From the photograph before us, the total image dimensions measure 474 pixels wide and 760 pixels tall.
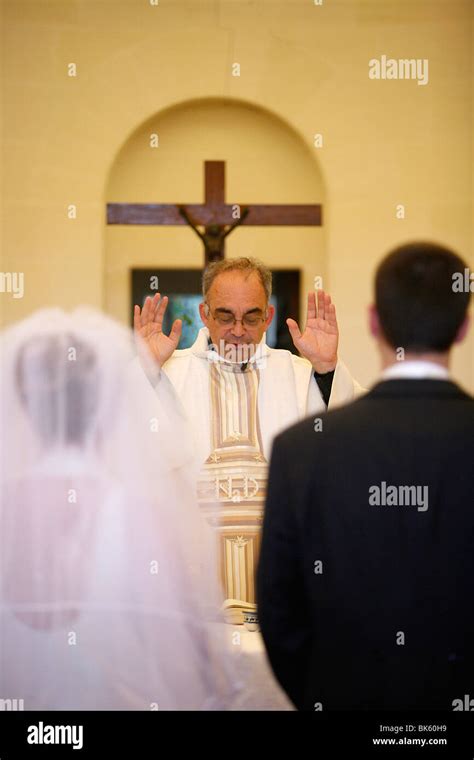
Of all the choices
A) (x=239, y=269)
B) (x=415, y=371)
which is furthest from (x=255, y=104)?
(x=415, y=371)

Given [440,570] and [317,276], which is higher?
[317,276]

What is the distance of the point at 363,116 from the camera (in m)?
8.10

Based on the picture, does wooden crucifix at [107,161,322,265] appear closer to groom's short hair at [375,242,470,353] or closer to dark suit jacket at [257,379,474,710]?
groom's short hair at [375,242,470,353]

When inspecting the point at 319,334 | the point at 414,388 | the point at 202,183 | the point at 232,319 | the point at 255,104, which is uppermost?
the point at 255,104

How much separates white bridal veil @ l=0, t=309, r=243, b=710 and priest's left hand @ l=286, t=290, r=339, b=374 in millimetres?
1563

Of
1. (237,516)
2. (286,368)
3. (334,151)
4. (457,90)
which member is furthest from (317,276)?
(237,516)

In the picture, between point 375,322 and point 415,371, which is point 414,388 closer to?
point 415,371

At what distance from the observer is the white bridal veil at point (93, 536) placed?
7.46 feet

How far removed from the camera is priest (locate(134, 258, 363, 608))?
13.5 ft

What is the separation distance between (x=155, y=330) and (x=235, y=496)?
0.77m

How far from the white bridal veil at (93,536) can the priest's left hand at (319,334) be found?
5.13 feet

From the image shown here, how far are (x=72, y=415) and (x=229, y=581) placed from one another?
203cm

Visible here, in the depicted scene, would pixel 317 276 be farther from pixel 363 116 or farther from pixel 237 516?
pixel 237 516

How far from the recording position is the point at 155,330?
412 cm
